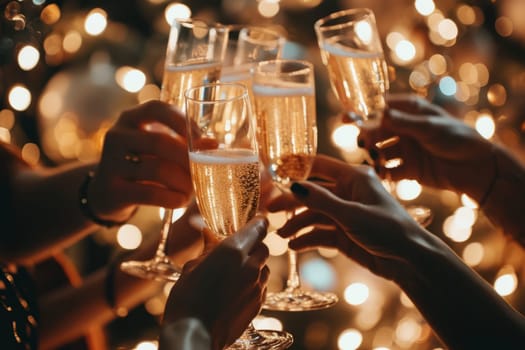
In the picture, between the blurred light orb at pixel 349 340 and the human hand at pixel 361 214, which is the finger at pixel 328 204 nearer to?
the human hand at pixel 361 214

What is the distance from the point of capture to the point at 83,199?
72.6 inches

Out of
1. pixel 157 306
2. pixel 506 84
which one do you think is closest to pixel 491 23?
pixel 506 84

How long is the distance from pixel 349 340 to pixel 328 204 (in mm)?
1969

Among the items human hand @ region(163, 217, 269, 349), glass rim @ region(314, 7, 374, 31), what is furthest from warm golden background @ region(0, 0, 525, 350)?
human hand @ region(163, 217, 269, 349)

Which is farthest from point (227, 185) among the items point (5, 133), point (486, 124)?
point (5, 133)

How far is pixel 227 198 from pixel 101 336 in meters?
1.15

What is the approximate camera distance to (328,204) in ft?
4.78

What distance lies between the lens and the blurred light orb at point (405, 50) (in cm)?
326

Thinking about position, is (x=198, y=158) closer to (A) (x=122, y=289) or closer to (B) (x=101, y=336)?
(A) (x=122, y=289)

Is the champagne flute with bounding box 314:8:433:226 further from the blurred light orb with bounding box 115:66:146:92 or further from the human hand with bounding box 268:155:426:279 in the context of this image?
the blurred light orb with bounding box 115:66:146:92

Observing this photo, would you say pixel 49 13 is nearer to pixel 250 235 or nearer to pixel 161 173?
pixel 161 173

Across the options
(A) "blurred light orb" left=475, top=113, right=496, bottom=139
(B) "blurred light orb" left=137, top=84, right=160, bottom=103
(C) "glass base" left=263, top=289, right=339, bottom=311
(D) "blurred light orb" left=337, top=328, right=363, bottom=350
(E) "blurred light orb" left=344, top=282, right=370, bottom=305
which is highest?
(B) "blurred light orb" left=137, top=84, right=160, bottom=103

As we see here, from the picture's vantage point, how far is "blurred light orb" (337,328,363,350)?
3297mm

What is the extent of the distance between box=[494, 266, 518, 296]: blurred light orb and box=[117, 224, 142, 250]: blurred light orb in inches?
67.6
